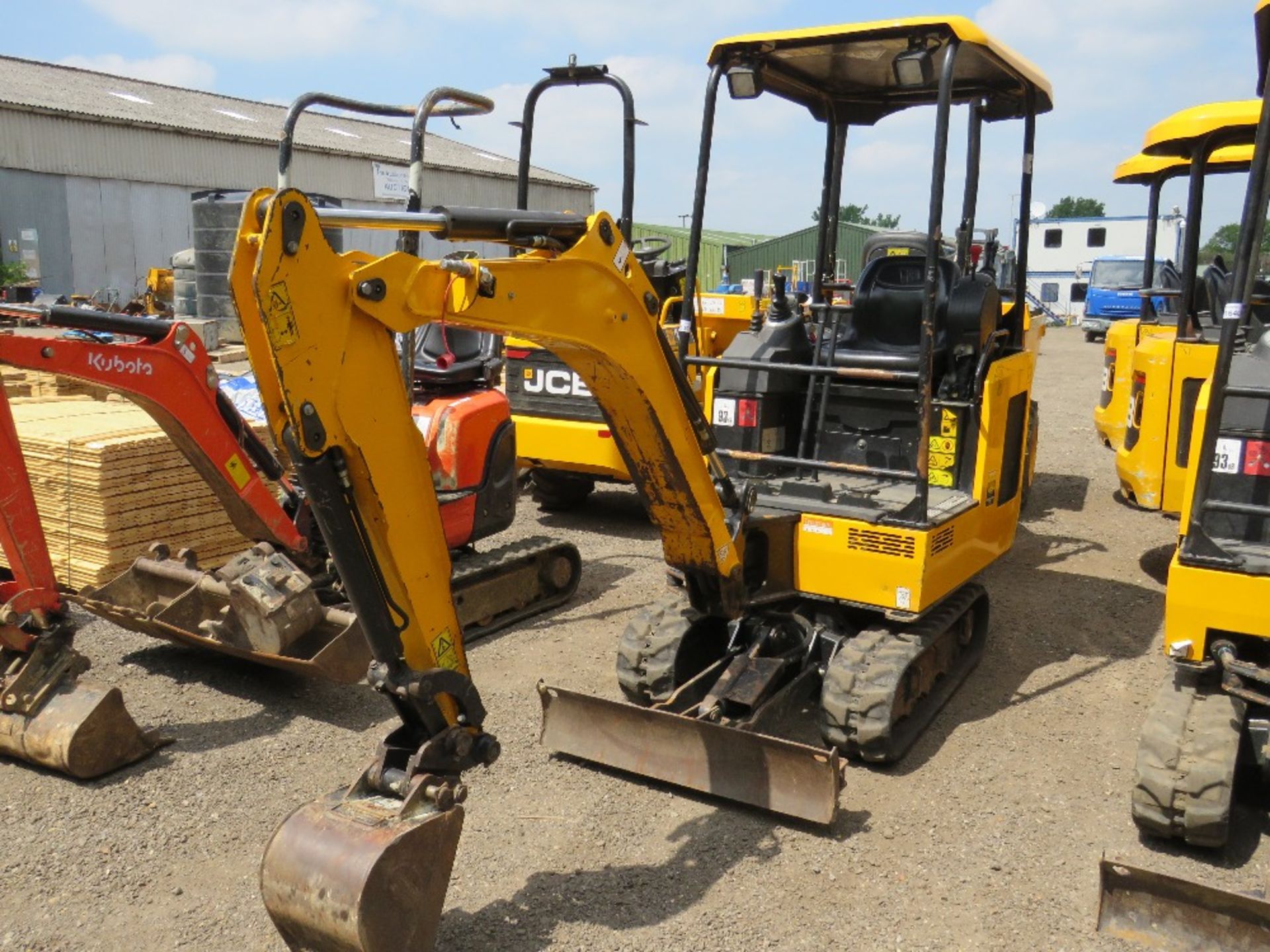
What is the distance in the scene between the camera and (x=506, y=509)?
7629 millimetres

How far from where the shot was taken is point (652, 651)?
5246 millimetres

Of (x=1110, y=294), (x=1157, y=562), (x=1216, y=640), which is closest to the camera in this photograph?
(x=1216, y=640)

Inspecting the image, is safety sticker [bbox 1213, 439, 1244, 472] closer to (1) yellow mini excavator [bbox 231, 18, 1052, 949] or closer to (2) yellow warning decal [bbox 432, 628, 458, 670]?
(1) yellow mini excavator [bbox 231, 18, 1052, 949]

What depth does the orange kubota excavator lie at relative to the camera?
A: 5008mm

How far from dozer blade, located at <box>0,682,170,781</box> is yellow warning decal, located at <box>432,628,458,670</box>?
2.21m

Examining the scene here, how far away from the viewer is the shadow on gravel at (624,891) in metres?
3.76

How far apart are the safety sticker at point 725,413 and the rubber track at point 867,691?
1467 mm

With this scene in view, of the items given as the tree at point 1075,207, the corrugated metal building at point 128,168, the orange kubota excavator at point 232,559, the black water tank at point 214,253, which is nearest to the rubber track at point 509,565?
the orange kubota excavator at point 232,559

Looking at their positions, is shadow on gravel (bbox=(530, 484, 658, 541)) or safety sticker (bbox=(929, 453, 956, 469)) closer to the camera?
safety sticker (bbox=(929, 453, 956, 469))

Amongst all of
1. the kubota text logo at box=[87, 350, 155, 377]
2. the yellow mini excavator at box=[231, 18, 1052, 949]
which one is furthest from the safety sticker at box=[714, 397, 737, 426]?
the kubota text logo at box=[87, 350, 155, 377]

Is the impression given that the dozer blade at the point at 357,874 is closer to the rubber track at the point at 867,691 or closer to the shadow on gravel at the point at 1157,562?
the rubber track at the point at 867,691

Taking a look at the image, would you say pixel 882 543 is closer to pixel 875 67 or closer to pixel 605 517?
pixel 875 67

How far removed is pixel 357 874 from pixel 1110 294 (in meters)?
32.0

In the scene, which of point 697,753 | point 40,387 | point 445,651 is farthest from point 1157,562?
point 40,387
